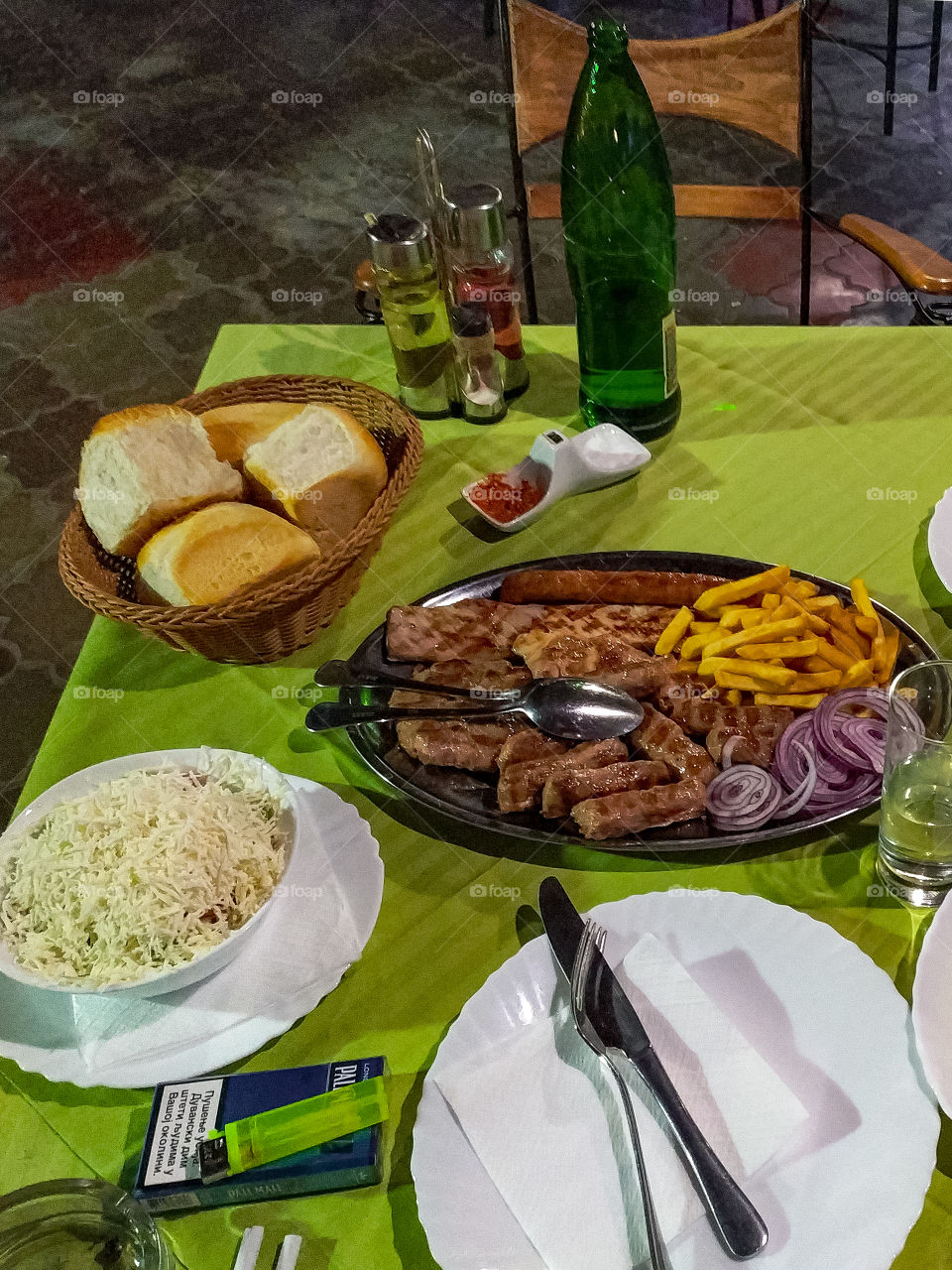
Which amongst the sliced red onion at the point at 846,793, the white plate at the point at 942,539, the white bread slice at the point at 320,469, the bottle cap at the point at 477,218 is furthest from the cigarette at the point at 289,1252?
the bottle cap at the point at 477,218

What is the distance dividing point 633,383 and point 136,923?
110 cm

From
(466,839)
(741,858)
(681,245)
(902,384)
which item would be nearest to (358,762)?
(466,839)

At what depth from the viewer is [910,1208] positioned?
832mm

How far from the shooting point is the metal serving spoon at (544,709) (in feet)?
4.12

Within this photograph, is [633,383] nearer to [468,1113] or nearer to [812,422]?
[812,422]

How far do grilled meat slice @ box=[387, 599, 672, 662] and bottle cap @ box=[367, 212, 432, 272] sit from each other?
0.59 m

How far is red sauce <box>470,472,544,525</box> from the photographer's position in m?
1.62

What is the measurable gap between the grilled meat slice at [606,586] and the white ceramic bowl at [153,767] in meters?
0.44

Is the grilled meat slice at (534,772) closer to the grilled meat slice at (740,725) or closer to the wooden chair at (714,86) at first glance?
the grilled meat slice at (740,725)

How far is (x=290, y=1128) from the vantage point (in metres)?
0.92

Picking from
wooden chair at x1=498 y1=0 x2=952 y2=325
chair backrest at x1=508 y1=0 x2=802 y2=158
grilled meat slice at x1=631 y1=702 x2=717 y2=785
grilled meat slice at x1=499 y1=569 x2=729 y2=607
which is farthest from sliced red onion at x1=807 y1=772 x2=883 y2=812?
chair backrest at x1=508 y1=0 x2=802 y2=158

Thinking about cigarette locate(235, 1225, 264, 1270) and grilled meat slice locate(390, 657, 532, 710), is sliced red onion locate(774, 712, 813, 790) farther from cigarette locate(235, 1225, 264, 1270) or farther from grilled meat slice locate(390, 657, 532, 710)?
cigarette locate(235, 1225, 264, 1270)

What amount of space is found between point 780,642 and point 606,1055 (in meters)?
0.55

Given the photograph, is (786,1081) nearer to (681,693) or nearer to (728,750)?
(728,750)
